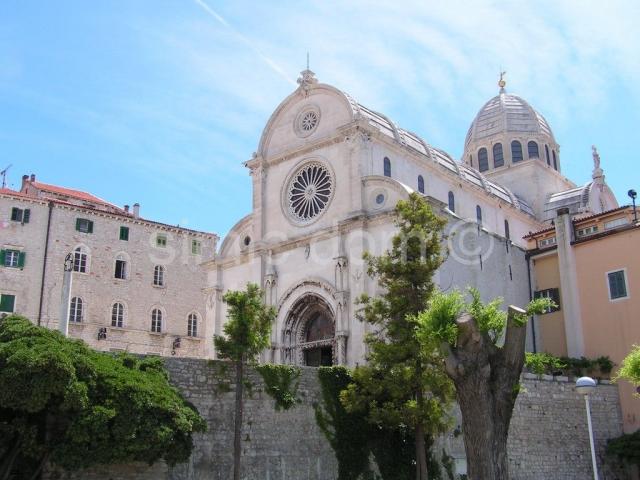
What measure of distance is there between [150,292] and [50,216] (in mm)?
7215

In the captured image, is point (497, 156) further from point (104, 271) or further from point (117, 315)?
point (117, 315)

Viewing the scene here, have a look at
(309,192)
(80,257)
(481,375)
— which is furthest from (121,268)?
(481,375)

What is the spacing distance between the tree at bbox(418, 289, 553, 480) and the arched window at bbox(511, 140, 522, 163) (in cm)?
3660

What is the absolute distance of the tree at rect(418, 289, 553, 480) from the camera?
56.8 feet

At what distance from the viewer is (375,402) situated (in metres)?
24.0

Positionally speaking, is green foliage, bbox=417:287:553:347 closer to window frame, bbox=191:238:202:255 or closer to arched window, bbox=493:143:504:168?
window frame, bbox=191:238:202:255

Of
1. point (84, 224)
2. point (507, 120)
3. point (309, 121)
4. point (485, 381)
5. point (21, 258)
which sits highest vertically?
point (507, 120)

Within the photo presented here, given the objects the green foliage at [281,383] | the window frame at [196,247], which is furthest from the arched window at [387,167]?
the window frame at [196,247]

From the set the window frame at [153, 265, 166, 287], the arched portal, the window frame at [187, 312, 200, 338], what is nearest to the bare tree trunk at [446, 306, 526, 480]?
the arched portal

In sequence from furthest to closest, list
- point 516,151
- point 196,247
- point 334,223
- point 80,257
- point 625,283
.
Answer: point 516,151
point 196,247
point 80,257
point 334,223
point 625,283

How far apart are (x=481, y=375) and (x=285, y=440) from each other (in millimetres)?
8161

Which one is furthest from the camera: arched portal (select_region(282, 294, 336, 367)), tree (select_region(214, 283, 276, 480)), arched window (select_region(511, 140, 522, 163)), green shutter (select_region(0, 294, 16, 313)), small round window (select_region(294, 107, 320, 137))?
arched window (select_region(511, 140, 522, 163))

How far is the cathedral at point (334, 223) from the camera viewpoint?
34.1 meters

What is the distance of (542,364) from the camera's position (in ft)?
102
